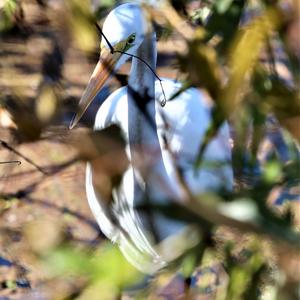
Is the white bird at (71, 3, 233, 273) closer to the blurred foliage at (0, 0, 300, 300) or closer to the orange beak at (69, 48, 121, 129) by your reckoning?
the orange beak at (69, 48, 121, 129)

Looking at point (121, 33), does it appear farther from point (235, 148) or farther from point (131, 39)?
point (235, 148)

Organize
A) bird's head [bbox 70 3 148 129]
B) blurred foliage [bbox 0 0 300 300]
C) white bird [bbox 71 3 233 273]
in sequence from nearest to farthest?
1. blurred foliage [bbox 0 0 300 300]
2. white bird [bbox 71 3 233 273]
3. bird's head [bbox 70 3 148 129]

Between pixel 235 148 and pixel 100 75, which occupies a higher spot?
pixel 235 148

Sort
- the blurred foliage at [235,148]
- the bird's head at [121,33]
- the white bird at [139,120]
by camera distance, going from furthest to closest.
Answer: the bird's head at [121,33] → the white bird at [139,120] → the blurred foliage at [235,148]

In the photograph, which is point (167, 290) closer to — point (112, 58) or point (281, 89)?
point (112, 58)

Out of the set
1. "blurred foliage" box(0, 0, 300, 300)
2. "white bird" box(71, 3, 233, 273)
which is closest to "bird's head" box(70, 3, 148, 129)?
"white bird" box(71, 3, 233, 273)

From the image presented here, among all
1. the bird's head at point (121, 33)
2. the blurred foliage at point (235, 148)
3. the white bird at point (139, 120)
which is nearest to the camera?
the blurred foliage at point (235, 148)

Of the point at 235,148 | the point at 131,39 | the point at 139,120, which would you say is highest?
the point at 235,148

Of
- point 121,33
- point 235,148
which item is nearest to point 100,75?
point 121,33

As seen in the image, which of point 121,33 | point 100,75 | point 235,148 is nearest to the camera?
point 235,148

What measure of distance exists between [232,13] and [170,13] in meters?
0.19

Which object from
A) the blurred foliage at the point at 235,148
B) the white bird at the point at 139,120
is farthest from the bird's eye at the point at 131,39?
the blurred foliage at the point at 235,148

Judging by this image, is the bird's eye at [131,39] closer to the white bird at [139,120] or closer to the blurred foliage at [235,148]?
the white bird at [139,120]

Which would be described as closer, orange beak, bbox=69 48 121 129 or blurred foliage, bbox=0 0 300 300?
blurred foliage, bbox=0 0 300 300
